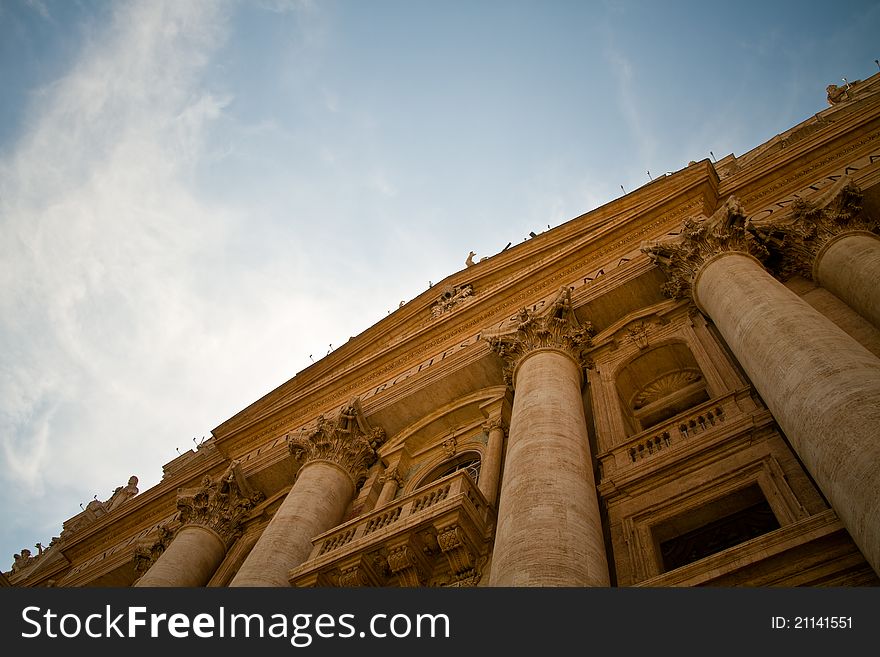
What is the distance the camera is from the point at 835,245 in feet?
43.0

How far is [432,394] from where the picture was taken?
61.2ft

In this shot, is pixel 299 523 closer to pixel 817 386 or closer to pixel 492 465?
pixel 492 465

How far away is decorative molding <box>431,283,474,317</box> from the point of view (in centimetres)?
2325

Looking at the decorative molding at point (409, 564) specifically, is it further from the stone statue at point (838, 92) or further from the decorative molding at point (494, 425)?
the stone statue at point (838, 92)

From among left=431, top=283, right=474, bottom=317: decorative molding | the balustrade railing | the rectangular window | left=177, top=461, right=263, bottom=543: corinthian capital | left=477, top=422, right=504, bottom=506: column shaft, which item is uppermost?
left=431, top=283, right=474, bottom=317: decorative molding

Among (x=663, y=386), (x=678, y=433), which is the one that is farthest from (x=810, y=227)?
(x=678, y=433)

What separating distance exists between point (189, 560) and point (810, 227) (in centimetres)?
1652

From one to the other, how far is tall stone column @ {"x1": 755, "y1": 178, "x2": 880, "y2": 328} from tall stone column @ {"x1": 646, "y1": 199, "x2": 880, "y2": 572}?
696 millimetres

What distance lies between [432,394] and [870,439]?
Answer: 499 inches

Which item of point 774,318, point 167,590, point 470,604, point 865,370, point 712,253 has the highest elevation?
point 712,253

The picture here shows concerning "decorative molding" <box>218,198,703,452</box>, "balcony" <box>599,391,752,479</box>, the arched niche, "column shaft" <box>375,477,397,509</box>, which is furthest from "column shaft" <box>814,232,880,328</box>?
"column shaft" <box>375,477,397,509</box>

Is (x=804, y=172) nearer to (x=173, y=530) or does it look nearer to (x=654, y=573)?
(x=654, y=573)

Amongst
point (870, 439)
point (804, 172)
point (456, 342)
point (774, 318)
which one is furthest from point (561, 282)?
point (870, 439)

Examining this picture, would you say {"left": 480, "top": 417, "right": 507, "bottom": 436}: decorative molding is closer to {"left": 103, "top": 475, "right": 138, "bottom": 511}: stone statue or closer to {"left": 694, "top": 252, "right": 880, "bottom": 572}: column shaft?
{"left": 694, "top": 252, "right": 880, "bottom": 572}: column shaft
